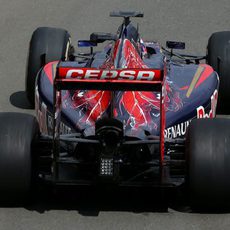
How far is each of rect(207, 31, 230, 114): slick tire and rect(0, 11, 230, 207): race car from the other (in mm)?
1345

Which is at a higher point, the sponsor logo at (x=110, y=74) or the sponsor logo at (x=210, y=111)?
the sponsor logo at (x=110, y=74)

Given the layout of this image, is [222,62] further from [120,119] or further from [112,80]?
[112,80]

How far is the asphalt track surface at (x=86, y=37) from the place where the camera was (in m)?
9.34

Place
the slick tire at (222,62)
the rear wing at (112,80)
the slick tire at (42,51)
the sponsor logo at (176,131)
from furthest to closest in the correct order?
the slick tire at (42,51) < the slick tire at (222,62) < the sponsor logo at (176,131) < the rear wing at (112,80)

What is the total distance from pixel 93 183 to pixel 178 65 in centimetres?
305

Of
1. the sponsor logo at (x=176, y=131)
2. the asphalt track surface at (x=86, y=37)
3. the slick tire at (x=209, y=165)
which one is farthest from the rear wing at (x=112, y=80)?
the sponsor logo at (x=176, y=131)

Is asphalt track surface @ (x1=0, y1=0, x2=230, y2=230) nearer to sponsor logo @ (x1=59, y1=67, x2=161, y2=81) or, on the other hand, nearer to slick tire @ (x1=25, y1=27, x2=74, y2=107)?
slick tire @ (x1=25, y1=27, x2=74, y2=107)

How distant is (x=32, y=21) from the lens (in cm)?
1750

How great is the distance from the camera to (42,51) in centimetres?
1260

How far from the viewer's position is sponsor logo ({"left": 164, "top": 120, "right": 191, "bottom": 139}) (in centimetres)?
1013

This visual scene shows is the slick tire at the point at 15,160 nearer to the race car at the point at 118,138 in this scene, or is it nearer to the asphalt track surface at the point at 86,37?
the race car at the point at 118,138

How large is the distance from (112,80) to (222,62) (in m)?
3.53

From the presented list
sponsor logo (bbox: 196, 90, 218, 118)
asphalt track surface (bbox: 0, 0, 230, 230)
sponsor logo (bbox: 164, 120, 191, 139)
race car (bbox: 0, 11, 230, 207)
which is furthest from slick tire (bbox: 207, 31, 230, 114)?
asphalt track surface (bbox: 0, 0, 230, 230)

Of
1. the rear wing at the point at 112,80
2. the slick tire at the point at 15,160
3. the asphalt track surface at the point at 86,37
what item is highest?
the rear wing at the point at 112,80
